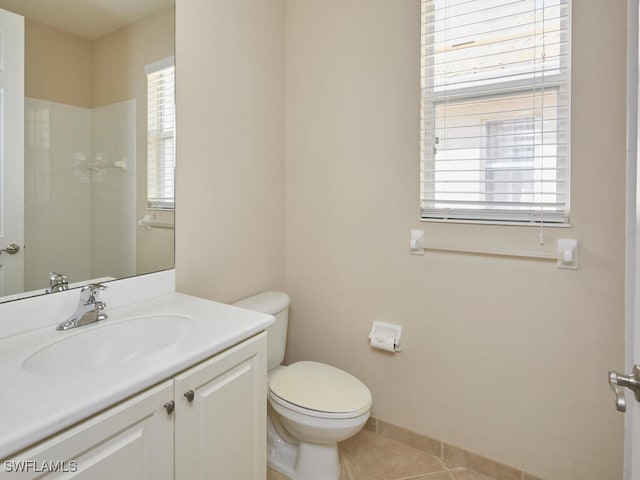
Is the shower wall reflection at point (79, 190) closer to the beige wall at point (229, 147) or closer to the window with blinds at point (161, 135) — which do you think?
the window with blinds at point (161, 135)

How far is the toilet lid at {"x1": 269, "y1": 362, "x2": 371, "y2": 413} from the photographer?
1487 millimetres

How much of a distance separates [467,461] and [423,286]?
83 centimetres

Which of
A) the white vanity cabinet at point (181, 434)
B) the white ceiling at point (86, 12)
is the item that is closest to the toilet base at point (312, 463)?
the white vanity cabinet at point (181, 434)

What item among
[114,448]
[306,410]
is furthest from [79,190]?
[306,410]

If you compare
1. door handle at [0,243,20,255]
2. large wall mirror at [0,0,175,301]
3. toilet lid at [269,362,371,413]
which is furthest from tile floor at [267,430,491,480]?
door handle at [0,243,20,255]

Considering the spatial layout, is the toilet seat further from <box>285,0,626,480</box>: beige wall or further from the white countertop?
the white countertop

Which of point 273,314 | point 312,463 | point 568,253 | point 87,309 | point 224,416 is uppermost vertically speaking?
point 568,253

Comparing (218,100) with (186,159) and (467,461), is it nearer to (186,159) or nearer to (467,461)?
(186,159)

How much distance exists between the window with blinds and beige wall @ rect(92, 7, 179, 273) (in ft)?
0.07

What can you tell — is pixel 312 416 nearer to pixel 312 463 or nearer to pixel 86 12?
pixel 312 463

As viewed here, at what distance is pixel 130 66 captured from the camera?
1405 millimetres

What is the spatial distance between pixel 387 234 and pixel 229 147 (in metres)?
0.88

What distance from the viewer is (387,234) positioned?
184 centimetres

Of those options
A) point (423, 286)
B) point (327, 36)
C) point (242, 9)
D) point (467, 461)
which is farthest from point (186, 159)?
point (467, 461)
